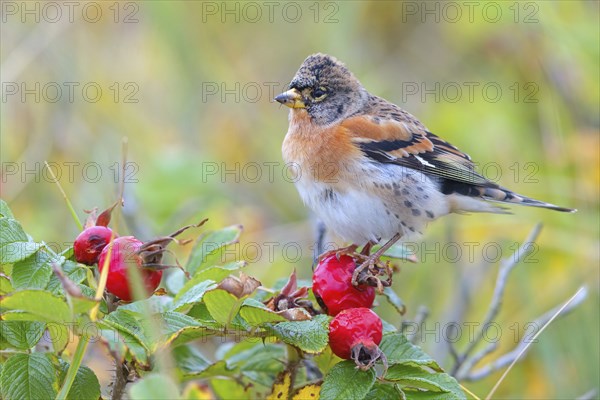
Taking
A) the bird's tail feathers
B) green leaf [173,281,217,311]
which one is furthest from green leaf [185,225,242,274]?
the bird's tail feathers

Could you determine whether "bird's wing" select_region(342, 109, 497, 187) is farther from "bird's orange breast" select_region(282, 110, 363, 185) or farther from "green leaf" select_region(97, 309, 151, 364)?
"green leaf" select_region(97, 309, 151, 364)

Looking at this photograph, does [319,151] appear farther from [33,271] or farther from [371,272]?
[33,271]

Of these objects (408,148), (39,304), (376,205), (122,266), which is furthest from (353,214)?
(39,304)

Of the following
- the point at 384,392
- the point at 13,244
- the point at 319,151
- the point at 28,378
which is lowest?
the point at 384,392

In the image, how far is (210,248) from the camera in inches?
70.1

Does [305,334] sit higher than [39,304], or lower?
lower

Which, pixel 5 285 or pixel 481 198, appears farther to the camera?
pixel 481 198

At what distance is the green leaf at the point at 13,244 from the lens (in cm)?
137

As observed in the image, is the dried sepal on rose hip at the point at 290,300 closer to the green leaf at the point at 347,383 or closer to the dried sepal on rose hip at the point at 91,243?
the green leaf at the point at 347,383

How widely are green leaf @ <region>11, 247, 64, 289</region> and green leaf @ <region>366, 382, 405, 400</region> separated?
0.62 m

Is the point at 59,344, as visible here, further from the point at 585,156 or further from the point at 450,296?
the point at 585,156

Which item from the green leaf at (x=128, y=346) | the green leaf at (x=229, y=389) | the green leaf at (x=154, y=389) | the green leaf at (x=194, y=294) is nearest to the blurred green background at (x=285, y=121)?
the green leaf at (x=229, y=389)

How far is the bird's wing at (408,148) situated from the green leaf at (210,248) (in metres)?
1.22

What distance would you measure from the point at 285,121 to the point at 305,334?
332 cm
